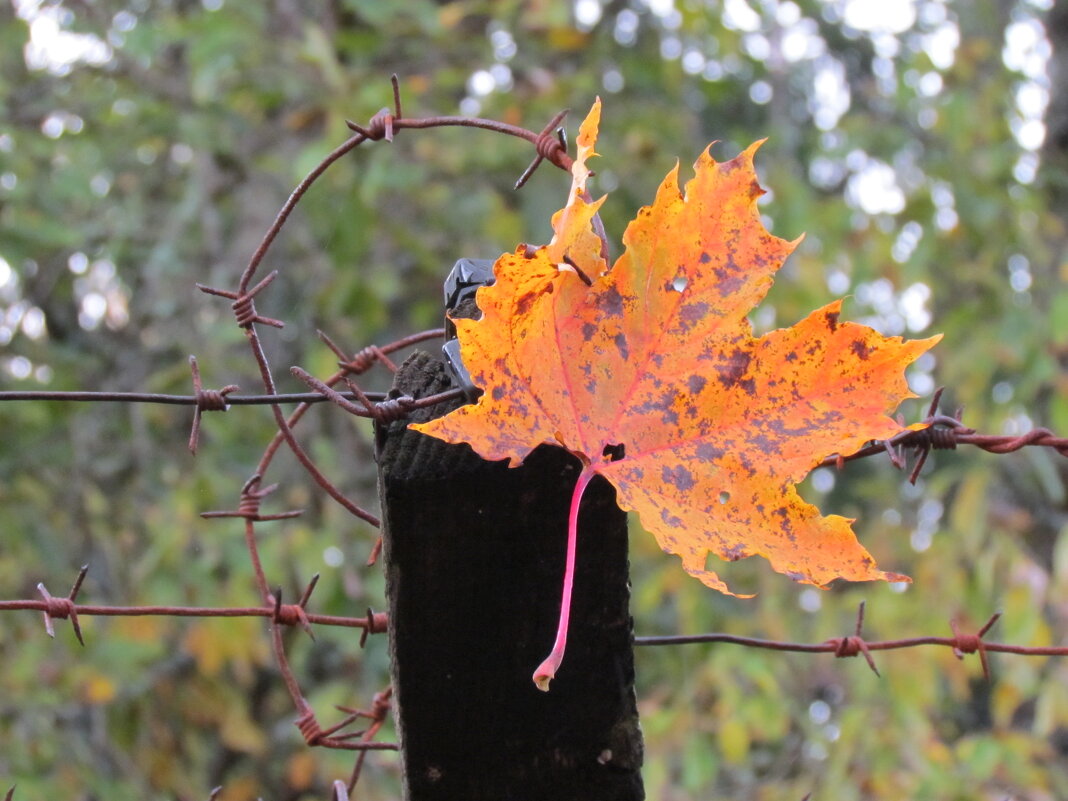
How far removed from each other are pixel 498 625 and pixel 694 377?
0.13m

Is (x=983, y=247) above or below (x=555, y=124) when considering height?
below

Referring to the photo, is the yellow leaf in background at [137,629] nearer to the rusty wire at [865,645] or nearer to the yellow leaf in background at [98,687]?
the yellow leaf in background at [98,687]

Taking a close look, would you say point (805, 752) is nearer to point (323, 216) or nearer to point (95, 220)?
point (323, 216)

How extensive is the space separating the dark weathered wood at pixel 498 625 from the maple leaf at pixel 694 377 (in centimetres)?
3

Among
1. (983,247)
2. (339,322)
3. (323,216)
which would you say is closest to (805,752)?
(983,247)

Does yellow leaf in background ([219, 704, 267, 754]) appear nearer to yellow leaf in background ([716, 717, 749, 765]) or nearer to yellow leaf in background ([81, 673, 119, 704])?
yellow leaf in background ([81, 673, 119, 704])

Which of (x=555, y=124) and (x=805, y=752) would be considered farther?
(x=805, y=752)

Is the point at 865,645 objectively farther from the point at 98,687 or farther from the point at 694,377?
the point at 98,687

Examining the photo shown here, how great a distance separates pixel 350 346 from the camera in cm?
243

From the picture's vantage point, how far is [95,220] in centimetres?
278

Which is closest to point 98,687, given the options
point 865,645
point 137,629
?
point 137,629

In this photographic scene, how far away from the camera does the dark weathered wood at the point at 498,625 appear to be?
0.47 metres

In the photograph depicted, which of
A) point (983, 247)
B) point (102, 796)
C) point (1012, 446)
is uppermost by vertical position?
point (1012, 446)

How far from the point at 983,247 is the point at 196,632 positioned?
6.57 feet
